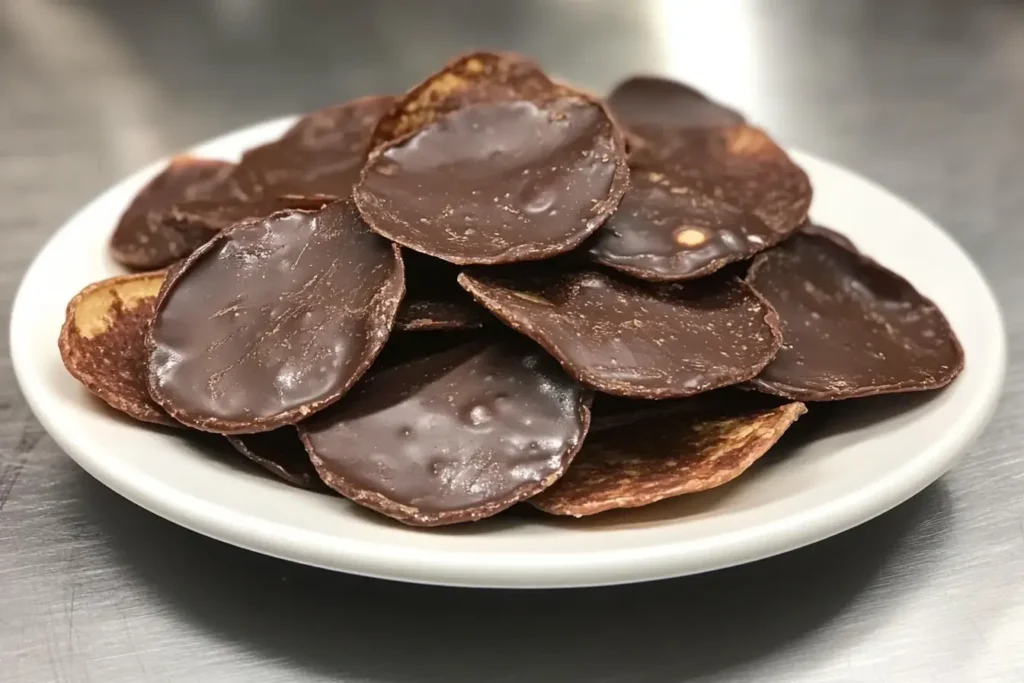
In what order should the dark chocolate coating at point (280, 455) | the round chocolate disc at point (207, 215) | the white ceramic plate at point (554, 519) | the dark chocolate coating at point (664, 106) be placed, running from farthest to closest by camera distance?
the dark chocolate coating at point (664, 106) < the round chocolate disc at point (207, 215) < the dark chocolate coating at point (280, 455) < the white ceramic plate at point (554, 519)

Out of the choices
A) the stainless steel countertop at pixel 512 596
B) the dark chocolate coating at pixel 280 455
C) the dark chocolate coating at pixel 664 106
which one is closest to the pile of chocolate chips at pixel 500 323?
the dark chocolate coating at pixel 280 455

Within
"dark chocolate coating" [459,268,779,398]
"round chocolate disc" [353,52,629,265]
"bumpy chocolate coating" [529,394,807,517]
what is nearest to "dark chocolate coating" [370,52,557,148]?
"round chocolate disc" [353,52,629,265]

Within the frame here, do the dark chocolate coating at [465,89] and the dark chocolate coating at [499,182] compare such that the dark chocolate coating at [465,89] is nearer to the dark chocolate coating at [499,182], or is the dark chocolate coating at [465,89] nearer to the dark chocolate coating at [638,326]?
the dark chocolate coating at [499,182]

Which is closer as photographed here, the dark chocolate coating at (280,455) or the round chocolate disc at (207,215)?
the dark chocolate coating at (280,455)

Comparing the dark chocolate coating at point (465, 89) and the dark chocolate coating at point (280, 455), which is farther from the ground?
the dark chocolate coating at point (465, 89)

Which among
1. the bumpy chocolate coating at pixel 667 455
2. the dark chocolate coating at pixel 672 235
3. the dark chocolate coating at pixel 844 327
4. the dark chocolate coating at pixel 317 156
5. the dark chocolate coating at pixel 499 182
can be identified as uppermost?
the dark chocolate coating at pixel 499 182

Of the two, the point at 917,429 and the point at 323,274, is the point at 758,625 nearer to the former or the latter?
the point at 917,429

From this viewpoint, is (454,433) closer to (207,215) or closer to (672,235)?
(672,235)

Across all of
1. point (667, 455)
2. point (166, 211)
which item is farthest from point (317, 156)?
point (667, 455)
